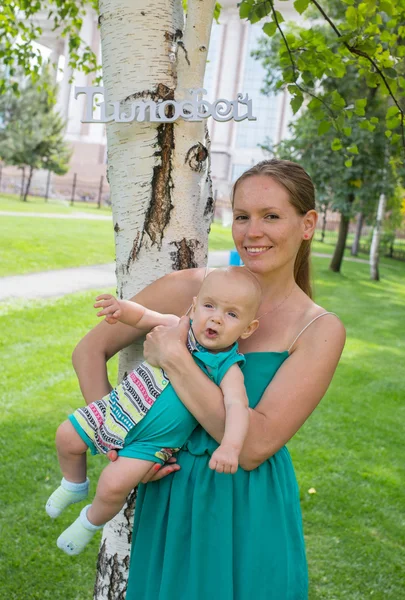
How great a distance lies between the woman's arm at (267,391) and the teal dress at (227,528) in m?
0.09

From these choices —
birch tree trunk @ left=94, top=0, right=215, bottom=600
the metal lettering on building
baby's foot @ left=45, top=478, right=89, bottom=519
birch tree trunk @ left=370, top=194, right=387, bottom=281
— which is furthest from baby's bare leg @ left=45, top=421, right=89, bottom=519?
birch tree trunk @ left=370, top=194, right=387, bottom=281

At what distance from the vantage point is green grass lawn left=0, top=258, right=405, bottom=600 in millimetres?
3547

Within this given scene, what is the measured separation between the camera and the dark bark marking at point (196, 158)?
217 centimetres

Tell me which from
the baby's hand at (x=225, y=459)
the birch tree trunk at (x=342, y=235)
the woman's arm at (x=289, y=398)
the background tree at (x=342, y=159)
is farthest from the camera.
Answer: the birch tree trunk at (x=342, y=235)

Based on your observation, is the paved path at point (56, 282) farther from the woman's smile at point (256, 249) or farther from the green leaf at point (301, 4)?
the woman's smile at point (256, 249)

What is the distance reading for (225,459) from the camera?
159 centimetres

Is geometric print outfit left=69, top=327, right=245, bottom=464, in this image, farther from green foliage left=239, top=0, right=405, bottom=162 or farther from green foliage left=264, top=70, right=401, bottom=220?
A: green foliage left=264, top=70, right=401, bottom=220

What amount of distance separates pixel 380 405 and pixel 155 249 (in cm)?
512

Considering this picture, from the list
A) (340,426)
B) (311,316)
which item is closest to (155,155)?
(311,316)

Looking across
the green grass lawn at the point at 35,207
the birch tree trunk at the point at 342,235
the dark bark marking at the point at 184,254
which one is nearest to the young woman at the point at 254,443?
the dark bark marking at the point at 184,254

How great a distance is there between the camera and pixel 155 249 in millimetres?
2191

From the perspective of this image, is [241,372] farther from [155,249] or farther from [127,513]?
[127,513]

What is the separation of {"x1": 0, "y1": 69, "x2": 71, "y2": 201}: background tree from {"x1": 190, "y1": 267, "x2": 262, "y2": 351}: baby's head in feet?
98.7

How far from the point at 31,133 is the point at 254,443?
31.3 m
